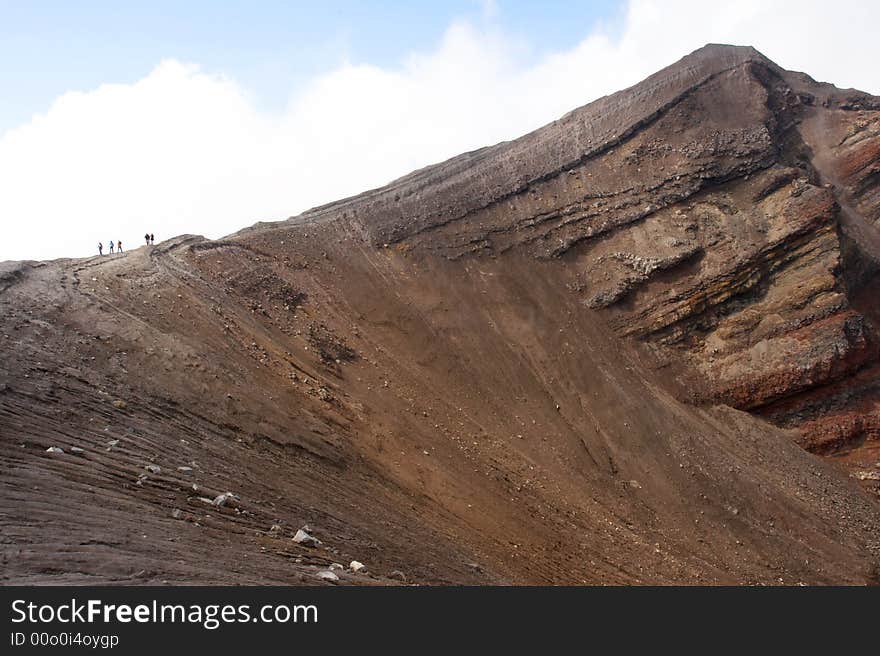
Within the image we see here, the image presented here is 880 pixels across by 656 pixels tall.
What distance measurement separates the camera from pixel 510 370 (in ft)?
86.3

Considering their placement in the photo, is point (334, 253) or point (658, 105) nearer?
point (334, 253)

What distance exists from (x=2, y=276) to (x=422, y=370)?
529 inches

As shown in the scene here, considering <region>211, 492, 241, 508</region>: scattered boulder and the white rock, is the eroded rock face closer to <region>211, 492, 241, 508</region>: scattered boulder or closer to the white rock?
<region>211, 492, 241, 508</region>: scattered boulder

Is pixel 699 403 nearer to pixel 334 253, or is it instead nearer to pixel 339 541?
pixel 334 253

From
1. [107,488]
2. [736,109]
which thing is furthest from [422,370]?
[736,109]

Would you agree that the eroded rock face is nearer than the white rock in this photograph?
No

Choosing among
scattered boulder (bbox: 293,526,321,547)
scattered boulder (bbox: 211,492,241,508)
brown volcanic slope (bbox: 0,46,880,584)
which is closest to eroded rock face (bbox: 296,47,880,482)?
brown volcanic slope (bbox: 0,46,880,584)

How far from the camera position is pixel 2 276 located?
64.6 ft

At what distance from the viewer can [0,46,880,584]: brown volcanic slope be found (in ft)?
43.9

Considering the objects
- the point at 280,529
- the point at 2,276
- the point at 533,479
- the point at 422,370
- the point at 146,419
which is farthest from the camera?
the point at 422,370

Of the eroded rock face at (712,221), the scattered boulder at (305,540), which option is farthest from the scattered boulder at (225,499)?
the eroded rock face at (712,221)

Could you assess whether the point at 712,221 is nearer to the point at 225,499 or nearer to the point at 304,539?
the point at 304,539

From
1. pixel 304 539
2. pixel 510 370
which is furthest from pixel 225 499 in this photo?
pixel 510 370
